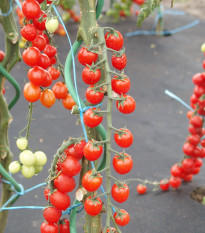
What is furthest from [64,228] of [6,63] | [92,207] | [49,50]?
[6,63]

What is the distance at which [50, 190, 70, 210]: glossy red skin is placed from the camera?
0.68m

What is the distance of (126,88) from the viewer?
61 cm

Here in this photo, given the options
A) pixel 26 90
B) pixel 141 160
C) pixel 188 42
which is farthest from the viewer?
pixel 188 42

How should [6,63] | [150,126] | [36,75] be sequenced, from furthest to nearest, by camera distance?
[150,126] < [6,63] < [36,75]

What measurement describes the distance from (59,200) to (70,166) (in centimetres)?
8

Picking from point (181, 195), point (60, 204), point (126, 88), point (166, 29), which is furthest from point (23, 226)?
point (166, 29)

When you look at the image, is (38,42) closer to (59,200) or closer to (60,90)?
(60,90)

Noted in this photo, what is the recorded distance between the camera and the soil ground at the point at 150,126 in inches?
60.4

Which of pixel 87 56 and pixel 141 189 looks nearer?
pixel 87 56

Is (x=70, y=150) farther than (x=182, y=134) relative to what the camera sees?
No

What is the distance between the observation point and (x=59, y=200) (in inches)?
26.9

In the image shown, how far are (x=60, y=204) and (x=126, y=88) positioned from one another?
26 cm

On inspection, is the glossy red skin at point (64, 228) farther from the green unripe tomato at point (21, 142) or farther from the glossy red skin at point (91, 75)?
the glossy red skin at point (91, 75)

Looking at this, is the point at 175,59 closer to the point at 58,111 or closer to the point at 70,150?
the point at 58,111
